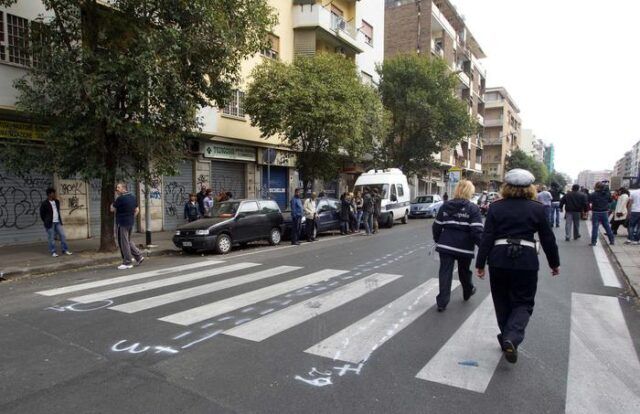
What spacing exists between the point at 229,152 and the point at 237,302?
1436 cm

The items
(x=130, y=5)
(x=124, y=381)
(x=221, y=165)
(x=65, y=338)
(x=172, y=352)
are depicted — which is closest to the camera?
(x=124, y=381)

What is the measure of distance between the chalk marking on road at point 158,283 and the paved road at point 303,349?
57 mm

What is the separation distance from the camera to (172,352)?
13.8 ft

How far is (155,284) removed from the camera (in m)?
7.37

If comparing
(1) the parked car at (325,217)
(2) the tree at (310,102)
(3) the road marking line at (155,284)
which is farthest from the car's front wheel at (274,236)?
(2) the tree at (310,102)

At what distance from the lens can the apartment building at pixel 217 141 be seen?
1202 cm

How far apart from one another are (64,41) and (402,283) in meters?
9.66

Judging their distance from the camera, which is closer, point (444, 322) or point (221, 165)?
point (444, 322)

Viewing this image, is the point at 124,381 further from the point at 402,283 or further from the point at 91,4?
the point at 91,4

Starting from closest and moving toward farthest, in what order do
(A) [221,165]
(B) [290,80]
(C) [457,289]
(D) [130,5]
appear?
(C) [457,289], (D) [130,5], (B) [290,80], (A) [221,165]

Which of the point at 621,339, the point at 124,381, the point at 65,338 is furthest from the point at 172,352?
the point at 621,339

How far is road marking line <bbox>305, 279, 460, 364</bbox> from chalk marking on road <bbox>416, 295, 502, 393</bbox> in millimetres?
606

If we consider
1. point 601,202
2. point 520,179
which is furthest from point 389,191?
point 520,179

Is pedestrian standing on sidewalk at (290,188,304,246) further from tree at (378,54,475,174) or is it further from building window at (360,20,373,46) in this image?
building window at (360,20,373,46)
